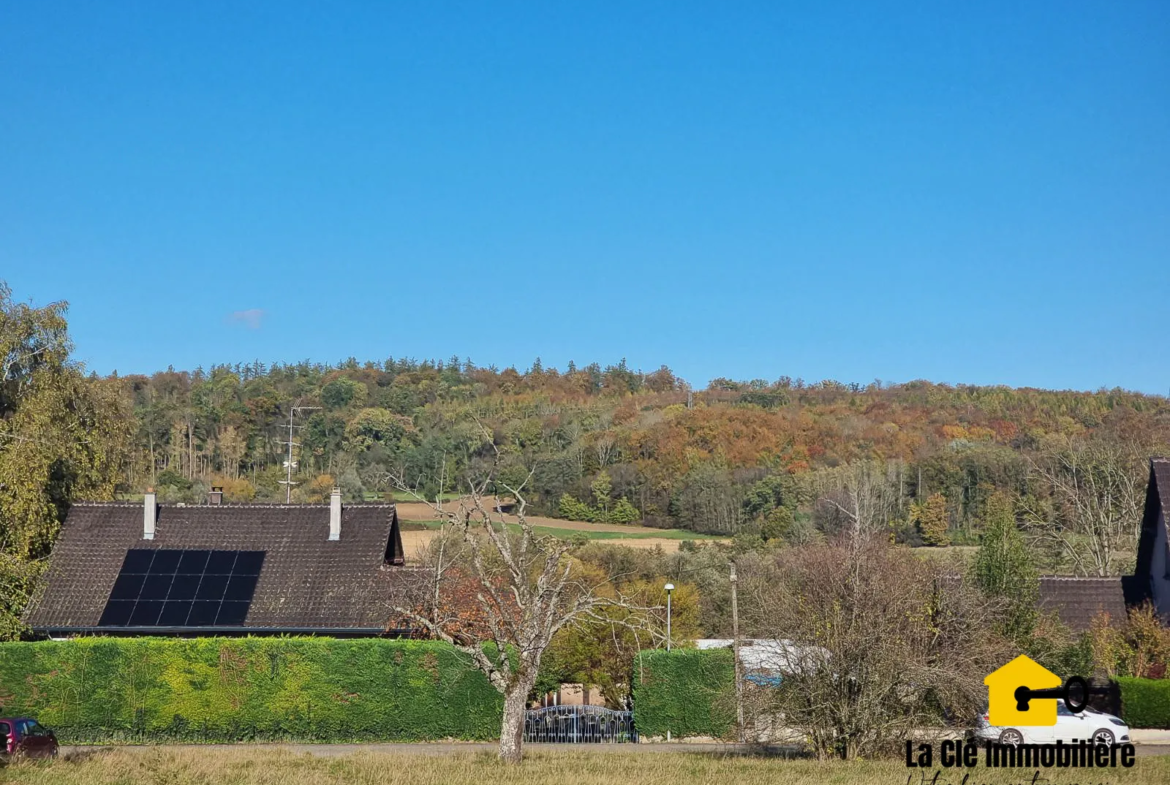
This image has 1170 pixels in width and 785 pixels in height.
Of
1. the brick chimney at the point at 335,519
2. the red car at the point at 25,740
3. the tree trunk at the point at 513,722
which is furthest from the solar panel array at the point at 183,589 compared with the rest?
the tree trunk at the point at 513,722

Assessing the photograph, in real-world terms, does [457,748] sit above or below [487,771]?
below

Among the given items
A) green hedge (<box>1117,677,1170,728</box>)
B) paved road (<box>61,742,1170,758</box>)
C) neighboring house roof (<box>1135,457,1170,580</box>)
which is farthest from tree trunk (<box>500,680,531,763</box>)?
neighboring house roof (<box>1135,457,1170,580</box>)

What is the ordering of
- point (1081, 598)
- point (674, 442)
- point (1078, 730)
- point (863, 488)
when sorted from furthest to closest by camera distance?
point (674, 442) → point (863, 488) → point (1081, 598) → point (1078, 730)

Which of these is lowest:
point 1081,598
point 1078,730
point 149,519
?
point 1078,730

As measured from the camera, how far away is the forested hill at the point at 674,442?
80000mm

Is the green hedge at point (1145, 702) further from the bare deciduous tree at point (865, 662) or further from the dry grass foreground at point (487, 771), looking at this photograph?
the bare deciduous tree at point (865, 662)

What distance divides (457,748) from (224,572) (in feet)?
33.1

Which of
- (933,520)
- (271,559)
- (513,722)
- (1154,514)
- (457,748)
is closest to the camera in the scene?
(513,722)

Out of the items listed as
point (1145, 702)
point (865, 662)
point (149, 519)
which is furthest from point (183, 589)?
point (1145, 702)

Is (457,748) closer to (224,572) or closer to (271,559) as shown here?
(271,559)

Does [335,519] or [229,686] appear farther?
[335,519]

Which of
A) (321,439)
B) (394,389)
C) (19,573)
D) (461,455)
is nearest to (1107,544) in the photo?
(19,573)

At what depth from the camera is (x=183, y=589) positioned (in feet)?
112

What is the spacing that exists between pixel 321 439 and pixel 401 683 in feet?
249
